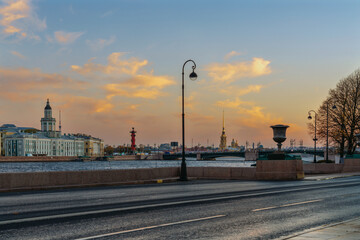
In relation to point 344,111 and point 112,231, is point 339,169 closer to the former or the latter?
point 344,111

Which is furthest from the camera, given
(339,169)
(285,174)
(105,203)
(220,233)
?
(339,169)

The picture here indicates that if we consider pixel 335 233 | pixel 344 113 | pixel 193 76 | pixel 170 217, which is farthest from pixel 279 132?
pixel 344 113

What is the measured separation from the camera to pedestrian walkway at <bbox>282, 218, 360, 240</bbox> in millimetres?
9594

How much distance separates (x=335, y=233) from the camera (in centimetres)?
1012

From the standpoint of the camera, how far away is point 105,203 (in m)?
16.7

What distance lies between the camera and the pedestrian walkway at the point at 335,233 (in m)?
9.59

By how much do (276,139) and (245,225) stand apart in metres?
21.2

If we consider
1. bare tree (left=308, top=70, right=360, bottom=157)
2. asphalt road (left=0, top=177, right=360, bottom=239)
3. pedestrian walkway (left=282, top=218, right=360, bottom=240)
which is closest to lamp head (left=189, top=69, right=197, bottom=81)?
asphalt road (left=0, top=177, right=360, bottom=239)

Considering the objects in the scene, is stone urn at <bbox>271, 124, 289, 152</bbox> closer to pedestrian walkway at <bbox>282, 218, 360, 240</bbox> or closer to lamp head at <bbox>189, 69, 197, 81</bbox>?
lamp head at <bbox>189, 69, 197, 81</bbox>

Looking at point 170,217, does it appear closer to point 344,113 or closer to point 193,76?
point 193,76

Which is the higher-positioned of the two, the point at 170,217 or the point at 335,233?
the point at 335,233

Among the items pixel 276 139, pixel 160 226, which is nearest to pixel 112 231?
pixel 160 226

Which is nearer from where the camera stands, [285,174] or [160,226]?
[160,226]

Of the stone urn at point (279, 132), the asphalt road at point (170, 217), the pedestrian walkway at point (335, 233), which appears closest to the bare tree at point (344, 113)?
the stone urn at point (279, 132)
